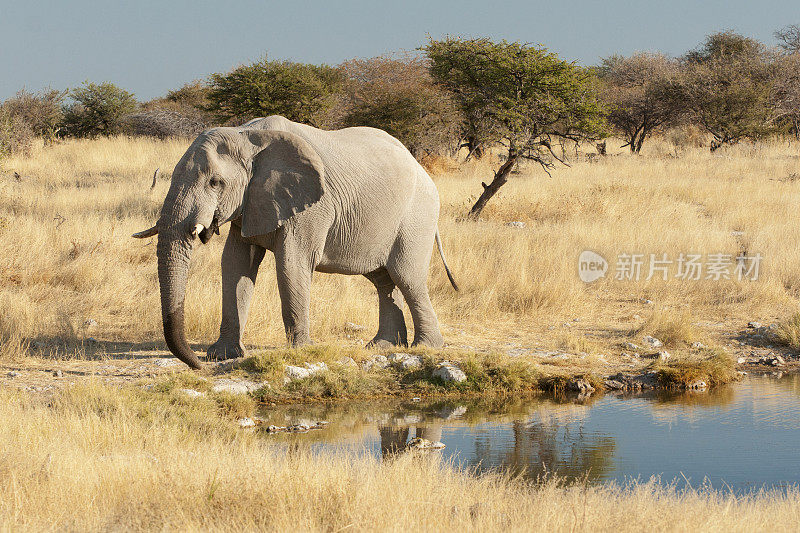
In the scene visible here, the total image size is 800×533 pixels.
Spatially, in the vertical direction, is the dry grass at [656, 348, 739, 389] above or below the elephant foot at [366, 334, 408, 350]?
below

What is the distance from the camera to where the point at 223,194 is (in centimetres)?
763

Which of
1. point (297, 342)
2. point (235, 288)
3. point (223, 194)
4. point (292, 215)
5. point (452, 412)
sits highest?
point (223, 194)

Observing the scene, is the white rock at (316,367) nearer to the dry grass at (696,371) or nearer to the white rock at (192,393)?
the white rock at (192,393)

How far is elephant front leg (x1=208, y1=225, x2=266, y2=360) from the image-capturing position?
27.4ft

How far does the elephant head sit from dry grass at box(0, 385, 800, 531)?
1.95 m

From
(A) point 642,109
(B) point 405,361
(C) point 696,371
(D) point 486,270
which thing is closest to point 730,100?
(A) point 642,109

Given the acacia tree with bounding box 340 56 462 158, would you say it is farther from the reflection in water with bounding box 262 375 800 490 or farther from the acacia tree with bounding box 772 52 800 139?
the acacia tree with bounding box 772 52 800 139

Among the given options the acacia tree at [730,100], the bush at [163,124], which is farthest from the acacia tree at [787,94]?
the bush at [163,124]

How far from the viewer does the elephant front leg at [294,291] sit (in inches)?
314

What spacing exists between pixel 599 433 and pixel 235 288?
354cm

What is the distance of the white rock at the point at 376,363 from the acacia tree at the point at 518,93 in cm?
868

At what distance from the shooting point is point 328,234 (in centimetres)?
836

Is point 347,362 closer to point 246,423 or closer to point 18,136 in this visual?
point 246,423

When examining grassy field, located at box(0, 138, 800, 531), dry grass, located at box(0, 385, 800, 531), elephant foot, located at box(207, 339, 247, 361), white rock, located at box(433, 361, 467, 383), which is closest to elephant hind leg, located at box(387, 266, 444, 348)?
grassy field, located at box(0, 138, 800, 531)
